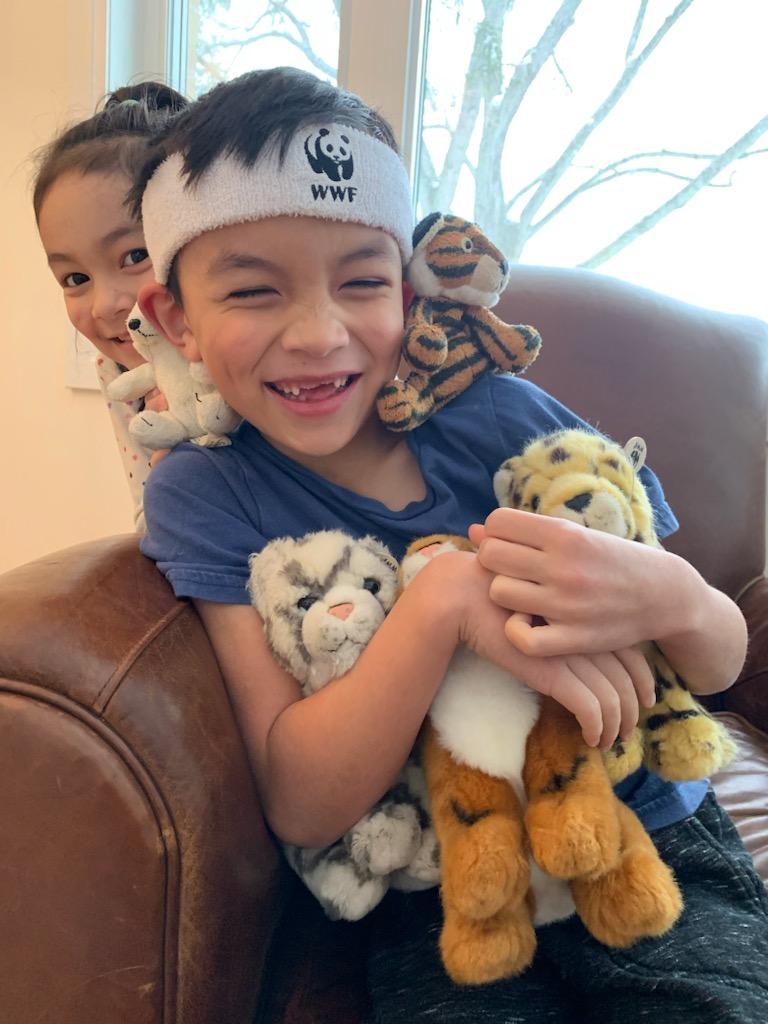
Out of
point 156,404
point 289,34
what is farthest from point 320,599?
point 289,34

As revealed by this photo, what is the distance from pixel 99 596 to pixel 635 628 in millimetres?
428

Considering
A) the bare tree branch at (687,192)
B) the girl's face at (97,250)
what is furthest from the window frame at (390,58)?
the girl's face at (97,250)

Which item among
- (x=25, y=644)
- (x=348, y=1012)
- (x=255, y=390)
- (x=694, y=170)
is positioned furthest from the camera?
(x=694, y=170)

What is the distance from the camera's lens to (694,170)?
5.06 ft

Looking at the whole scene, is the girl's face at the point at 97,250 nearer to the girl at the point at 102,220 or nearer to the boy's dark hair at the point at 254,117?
the girl at the point at 102,220

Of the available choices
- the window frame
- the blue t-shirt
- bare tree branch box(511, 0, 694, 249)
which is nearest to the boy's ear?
the blue t-shirt

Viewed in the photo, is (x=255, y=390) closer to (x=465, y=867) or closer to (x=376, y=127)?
(x=376, y=127)

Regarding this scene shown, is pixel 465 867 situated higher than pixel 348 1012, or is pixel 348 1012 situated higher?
pixel 465 867

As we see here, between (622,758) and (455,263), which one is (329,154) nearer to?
(455,263)

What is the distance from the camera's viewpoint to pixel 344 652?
600 mm

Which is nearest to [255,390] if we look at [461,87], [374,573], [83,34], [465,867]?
[374,573]

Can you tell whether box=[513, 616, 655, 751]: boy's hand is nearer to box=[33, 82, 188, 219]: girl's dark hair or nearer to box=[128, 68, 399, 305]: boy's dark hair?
box=[128, 68, 399, 305]: boy's dark hair

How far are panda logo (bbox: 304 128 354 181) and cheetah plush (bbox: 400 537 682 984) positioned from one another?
0.47 metres

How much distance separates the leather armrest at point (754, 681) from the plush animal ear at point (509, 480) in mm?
633
